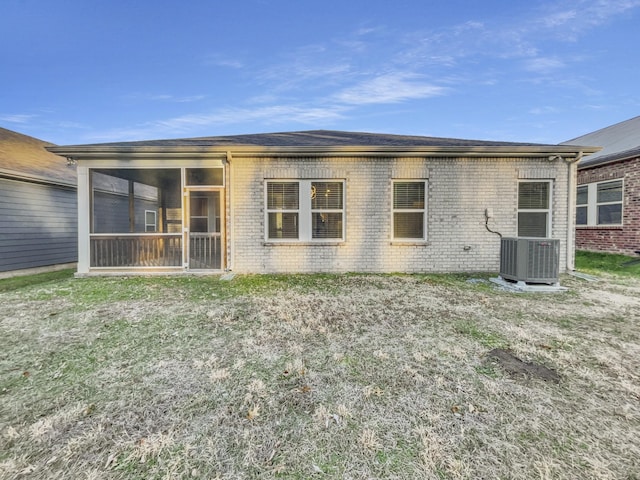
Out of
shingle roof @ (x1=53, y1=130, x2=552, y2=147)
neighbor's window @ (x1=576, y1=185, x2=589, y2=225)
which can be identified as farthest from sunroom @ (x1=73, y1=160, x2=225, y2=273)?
neighbor's window @ (x1=576, y1=185, x2=589, y2=225)

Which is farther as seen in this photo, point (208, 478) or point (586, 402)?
point (586, 402)

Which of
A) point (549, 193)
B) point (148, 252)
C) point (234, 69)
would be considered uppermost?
point (234, 69)

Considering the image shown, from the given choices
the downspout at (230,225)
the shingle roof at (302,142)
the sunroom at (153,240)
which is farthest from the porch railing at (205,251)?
the shingle roof at (302,142)

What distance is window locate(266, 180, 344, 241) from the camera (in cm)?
779

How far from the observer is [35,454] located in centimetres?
172

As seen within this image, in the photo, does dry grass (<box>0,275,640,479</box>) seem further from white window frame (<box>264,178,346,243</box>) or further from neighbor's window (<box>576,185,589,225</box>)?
neighbor's window (<box>576,185,589,225</box>)

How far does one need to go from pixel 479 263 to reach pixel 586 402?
6.04m

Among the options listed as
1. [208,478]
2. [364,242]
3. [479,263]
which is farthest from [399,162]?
[208,478]

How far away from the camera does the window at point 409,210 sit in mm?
7855

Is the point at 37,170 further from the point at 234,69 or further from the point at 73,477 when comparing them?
the point at 73,477

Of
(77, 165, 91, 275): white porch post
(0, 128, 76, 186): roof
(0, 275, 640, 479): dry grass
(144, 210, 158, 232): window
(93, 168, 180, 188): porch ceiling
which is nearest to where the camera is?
(0, 275, 640, 479): dry grass

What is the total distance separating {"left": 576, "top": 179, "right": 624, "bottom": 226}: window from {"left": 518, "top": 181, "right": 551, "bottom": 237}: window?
4302 millimetres

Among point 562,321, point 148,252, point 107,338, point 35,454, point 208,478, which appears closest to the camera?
point 208,478

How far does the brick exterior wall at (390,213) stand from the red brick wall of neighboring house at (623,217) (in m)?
3.56
